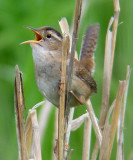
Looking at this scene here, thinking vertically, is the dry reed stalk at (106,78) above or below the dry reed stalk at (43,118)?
above

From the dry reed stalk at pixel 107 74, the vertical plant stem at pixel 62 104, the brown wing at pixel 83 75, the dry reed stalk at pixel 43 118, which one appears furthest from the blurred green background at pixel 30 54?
the vertical plant stem at pixel 62 104

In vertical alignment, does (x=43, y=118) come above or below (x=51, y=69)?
below

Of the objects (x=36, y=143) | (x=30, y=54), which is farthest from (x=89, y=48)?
(x=36, y=143)

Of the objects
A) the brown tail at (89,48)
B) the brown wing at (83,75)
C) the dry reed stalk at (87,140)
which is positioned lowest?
the dry reed stalk at (87,140)

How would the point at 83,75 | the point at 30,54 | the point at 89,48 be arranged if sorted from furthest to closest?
the point at 30,54 < the point at 89,48 < the point at 83,75

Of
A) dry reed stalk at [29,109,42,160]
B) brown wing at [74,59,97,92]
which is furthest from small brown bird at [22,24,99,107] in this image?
dry reed stalk at [29,109,42,160]

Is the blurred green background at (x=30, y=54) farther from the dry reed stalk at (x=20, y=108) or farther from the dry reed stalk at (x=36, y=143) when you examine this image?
the dry reed stalk at (x=20, y=108)

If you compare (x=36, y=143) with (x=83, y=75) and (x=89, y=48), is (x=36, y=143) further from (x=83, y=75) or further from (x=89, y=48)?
(x=89, y=48)
